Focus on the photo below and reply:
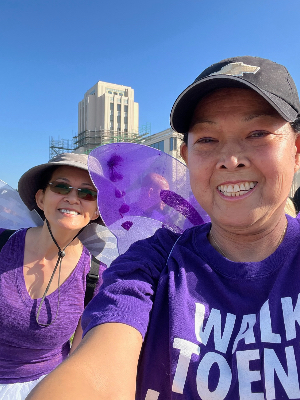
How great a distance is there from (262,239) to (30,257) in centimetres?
184

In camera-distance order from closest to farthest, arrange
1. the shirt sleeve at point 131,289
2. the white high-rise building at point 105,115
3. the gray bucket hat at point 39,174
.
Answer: the shirt sleeve at point 131,289
the gray bucket hat at point 39,174
the white high-rise building at point 105,115

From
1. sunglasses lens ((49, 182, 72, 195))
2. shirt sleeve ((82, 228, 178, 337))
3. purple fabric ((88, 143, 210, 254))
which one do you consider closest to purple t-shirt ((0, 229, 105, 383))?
sunglasses lens ((49, 182, 72, 195))

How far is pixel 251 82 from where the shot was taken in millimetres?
1028

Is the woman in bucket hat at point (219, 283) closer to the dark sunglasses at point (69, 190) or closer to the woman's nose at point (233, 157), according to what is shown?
the woman's nose at point (233, 157)

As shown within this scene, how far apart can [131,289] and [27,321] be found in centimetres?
141

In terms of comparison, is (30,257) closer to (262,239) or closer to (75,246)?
(75,246)

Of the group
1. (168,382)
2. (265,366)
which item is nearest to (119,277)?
(168,382)

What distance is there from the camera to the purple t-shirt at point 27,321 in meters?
2.05

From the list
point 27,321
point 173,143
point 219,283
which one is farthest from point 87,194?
point 173,143

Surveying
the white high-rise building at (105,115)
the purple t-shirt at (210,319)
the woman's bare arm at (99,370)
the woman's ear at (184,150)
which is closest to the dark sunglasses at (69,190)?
the woman's ear at (184,150)

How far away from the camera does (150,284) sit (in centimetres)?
111

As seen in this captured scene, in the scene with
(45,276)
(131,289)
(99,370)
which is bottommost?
(99,370)

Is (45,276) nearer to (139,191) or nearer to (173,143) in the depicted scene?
(139,191)

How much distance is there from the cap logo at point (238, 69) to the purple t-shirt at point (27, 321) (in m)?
1.85
